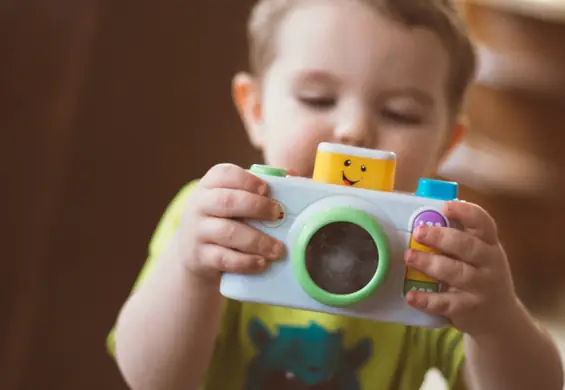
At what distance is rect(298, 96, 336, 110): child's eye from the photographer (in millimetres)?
554

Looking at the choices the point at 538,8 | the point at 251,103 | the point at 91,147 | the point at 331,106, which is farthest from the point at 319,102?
the point at 538,8

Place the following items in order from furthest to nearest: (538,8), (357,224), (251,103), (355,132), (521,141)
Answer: (521,141), (538,8), (251,103), (355,132), (357,224)

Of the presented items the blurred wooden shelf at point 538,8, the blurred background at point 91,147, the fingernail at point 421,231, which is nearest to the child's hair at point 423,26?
the blurred background at point 91,147

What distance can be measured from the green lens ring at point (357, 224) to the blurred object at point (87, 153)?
1.22 feet

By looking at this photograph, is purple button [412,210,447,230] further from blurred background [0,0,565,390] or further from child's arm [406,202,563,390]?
blurred background [0,0,565,390]

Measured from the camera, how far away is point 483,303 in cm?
42

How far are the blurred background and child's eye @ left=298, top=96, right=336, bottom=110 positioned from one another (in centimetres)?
25

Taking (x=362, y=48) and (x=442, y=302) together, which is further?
(x=362, y=48)

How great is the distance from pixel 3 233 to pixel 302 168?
0.29m

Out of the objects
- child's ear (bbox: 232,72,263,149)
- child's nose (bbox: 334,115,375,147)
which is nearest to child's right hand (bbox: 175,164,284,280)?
child's nose (bbox: 334,115,375,147)

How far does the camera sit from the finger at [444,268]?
0.38 meters

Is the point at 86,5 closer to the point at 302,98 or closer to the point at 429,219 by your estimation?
the point at 302,98

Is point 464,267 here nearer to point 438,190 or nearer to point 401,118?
point 438,190

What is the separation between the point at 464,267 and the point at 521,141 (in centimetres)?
97
